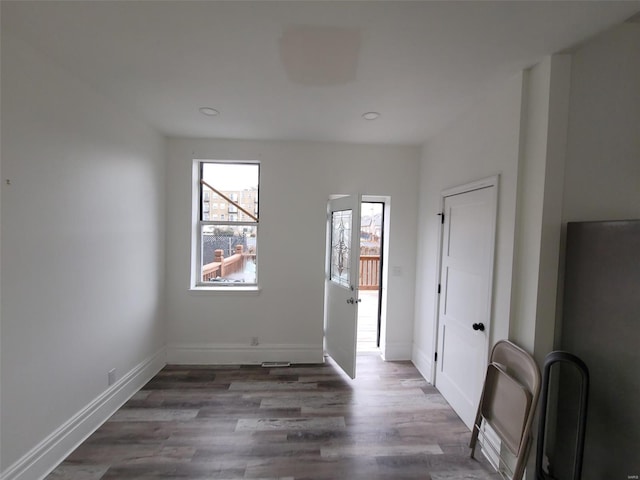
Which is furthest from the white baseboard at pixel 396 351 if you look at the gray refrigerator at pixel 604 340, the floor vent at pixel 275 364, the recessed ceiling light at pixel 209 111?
the recessed ceiling light at pixel 209 111

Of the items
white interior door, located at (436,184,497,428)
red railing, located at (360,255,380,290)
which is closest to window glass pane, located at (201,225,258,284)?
white interior door, located at (436,184,497,428)

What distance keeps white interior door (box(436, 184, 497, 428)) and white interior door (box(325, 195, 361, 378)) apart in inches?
34.1

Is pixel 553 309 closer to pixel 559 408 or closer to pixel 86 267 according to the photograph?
pixel 559 408

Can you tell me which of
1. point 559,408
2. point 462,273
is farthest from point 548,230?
point 559,408

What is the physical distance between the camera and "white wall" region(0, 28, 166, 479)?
1.44 m

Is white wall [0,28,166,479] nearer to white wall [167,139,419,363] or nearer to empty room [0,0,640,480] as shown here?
empty room [0,0,640,480]

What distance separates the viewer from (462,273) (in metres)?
2.28

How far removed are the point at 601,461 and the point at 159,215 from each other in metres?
3.87

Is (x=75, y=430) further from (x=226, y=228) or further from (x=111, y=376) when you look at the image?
(x=226, y=228)

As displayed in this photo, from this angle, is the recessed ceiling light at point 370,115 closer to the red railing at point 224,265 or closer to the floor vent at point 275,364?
the red railing at point 224,265

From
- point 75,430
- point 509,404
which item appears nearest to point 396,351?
point 509,404

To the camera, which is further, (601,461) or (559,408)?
(559,408)

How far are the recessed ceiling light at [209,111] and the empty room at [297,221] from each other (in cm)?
13

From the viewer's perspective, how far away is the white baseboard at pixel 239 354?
302 cm
